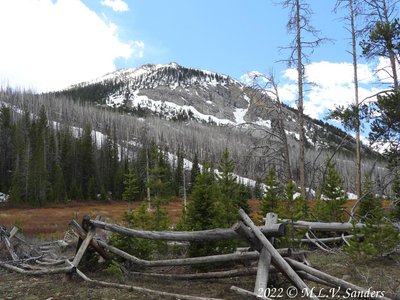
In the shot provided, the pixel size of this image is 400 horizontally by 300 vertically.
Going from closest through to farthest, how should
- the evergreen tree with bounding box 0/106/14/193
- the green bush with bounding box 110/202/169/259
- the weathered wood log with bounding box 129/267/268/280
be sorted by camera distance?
the weathered wood log with bounding box 129/267/268/280 → the green bush with bounding box 110/202/169/259 → the evergreen tree with bounding box 0/106/14/193

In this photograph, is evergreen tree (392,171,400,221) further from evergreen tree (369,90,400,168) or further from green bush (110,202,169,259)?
green bush (110,202,169,259)

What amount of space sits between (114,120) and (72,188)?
7682cm

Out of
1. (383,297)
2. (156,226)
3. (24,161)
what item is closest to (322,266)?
(383,297)

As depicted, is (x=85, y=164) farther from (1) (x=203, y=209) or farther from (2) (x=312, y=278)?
(2) (x=312, y=278)

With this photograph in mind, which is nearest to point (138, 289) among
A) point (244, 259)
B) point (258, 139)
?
point (244, 259)

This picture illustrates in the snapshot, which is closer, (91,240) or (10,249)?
(91,240)

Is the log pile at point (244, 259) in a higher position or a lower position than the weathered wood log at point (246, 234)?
lower

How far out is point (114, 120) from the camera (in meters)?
137

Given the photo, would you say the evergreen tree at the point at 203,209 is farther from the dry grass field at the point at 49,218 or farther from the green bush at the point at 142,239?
the dry grass field at the point at 49,218

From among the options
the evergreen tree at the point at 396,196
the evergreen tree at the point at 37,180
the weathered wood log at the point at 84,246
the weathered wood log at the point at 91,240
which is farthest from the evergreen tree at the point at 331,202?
Result: the evergreen tree at the point at 37,180

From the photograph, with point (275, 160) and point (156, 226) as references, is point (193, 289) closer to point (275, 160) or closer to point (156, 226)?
point (156, 226)

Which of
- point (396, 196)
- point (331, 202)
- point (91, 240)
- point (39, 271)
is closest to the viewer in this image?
point (91, 240)

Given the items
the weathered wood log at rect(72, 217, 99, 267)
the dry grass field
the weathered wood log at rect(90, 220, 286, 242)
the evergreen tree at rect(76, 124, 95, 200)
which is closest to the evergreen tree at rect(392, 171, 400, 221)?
the weathered wood log at rect(90, 220, 286, 242)

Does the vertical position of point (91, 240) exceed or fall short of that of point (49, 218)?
it exceeds it
